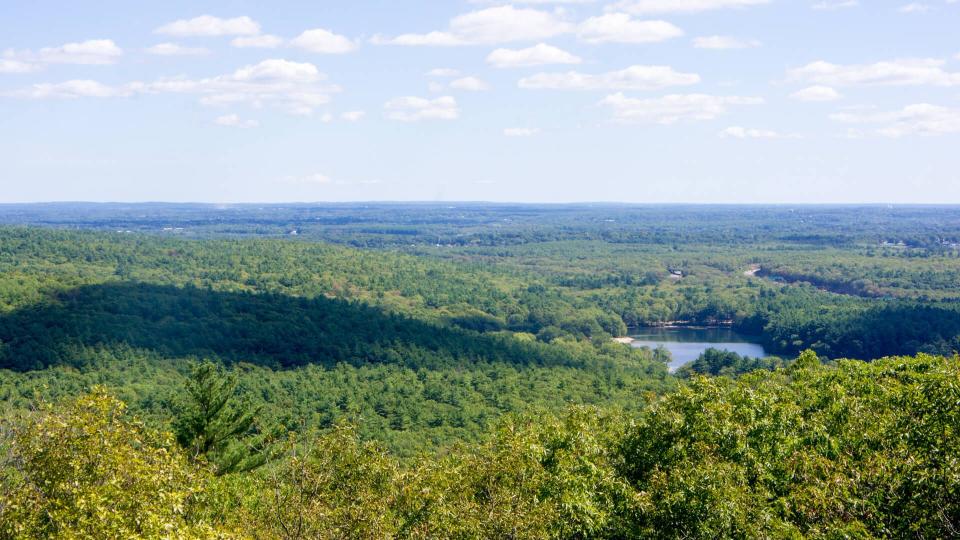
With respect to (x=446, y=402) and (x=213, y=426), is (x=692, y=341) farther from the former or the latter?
(x=213, y=426)

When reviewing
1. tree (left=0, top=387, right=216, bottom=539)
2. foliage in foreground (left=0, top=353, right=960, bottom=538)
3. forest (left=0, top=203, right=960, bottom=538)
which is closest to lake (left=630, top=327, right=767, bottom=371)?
forest (left=0, top=203, right=960, bottom=538)

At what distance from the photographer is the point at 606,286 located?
631 ft

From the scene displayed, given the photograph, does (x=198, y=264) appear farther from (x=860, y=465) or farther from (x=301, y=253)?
(x=860, y=465)

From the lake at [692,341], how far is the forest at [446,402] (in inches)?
121

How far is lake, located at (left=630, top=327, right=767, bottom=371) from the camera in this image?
124500 mm

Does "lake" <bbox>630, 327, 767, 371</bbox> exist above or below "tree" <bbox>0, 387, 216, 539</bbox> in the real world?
below

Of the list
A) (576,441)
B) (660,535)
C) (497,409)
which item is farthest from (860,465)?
(497,409)

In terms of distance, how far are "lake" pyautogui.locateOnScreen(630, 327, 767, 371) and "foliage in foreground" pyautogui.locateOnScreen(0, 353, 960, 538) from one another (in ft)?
304

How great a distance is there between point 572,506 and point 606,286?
175180 mm

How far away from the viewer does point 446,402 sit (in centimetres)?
7644

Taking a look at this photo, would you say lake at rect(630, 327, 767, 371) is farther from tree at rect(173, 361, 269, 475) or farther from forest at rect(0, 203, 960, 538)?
tree at rect(173, 361, 269, 475)

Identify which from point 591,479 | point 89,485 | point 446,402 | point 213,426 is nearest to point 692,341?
point 446,402

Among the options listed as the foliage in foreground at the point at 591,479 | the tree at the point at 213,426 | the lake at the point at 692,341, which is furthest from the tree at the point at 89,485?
the lake at the point at 692,341

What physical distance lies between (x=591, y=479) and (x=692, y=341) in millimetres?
120580
